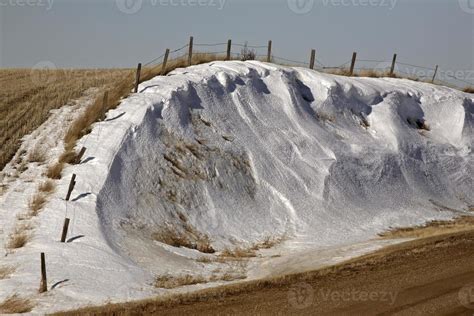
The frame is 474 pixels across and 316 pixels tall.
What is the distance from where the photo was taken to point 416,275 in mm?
18062

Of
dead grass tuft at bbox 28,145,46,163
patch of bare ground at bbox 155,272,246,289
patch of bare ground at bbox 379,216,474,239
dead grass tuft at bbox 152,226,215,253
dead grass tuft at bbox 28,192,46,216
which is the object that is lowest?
patch of bare ground at bbox 379,216,474,239

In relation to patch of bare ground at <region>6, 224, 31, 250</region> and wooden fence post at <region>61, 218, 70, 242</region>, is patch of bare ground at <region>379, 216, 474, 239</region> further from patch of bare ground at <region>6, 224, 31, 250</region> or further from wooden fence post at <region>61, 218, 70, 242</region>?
patch of bare ground at <region>6, 224, 31, 250</region>

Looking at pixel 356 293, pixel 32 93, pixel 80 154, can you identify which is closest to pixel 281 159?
pixel 80 154

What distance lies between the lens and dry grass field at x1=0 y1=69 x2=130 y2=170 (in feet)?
90.4

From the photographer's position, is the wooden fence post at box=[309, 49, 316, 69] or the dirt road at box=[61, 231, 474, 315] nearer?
the dirt road at box=[61, 231, 474, 315]

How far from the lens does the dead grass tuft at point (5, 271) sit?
16.2 meters

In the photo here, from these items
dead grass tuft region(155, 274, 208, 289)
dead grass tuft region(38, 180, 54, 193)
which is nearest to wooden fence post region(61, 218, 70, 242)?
dead grass tuft region(155, 274, 208, 289)

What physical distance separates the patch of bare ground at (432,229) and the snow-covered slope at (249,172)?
1.78 feet

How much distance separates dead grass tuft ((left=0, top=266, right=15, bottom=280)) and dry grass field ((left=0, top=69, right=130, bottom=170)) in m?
8.02

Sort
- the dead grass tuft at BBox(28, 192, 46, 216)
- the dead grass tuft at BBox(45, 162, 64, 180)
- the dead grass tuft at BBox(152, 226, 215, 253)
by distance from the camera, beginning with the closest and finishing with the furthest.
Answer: the dead grass tuft at BBox(28, 192, 46, 216)
the dead grass tuft at BBox(152, 226, 215, 253)
the dead grass tuft at BBox(45, 162, 64, 180)

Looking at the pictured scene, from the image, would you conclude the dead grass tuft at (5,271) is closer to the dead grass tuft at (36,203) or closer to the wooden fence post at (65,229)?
the wooden fence post at (65,229)

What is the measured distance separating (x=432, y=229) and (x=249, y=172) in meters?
7.59

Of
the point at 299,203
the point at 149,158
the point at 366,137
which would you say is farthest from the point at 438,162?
the point at 149,158

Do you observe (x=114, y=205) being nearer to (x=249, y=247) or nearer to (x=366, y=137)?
(x=249, y=247)
